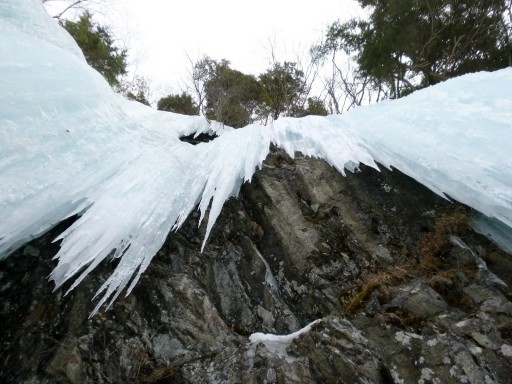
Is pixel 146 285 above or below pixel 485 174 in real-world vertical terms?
below

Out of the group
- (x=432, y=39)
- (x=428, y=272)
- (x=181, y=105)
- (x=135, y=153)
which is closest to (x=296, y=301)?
(x=428, y=272)

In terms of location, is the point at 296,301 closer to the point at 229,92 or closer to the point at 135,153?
the point at 135,153

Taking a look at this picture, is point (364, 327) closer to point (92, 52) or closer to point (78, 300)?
point (78, 300)

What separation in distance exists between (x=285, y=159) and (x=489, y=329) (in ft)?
9.24

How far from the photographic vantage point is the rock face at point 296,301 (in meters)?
2.29

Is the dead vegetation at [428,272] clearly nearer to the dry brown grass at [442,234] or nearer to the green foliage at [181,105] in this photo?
the dry brown grass at [442,234]

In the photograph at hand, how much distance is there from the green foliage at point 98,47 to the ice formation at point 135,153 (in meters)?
6.71

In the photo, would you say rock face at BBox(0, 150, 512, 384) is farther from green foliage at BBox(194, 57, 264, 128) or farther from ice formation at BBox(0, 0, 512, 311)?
green foliage at BBox(194, 57, 264, 128)

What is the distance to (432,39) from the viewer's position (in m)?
8.45

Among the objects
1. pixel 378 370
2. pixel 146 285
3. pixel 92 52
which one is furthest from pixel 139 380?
pixel 92 52

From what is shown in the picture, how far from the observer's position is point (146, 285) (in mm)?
2867

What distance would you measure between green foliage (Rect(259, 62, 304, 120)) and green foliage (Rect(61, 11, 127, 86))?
19.0ft

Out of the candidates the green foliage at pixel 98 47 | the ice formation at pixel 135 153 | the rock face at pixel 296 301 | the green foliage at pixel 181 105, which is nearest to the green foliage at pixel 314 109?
the green foliage at pixel 181 105

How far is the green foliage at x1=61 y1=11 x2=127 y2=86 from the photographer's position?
377 inches
